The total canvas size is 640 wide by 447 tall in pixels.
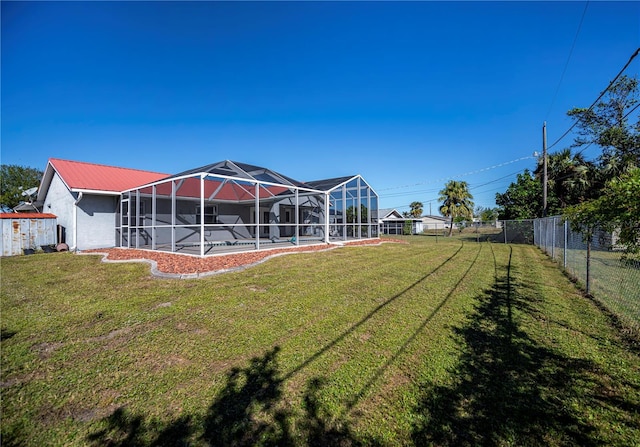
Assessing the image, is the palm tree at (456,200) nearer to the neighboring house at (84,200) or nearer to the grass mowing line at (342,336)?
the grass mowing line at (342,336)

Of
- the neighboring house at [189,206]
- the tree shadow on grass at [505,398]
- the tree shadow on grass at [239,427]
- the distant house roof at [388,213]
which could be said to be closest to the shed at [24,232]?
the neighboring house at [189,206]

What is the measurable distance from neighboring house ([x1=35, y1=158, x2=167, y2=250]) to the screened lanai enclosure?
26.3 inches

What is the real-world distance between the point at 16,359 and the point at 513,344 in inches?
236

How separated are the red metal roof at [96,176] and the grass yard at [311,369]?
1009 cm

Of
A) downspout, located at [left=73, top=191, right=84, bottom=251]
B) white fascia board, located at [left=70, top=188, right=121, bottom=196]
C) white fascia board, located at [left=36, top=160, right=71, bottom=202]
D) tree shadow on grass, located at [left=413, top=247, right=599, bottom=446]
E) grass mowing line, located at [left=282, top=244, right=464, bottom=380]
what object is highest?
white fascia board, located at [left=36, top=160, right=71, bottom=202]

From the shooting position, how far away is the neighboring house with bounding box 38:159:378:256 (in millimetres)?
12266

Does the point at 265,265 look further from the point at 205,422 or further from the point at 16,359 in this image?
the point at 205,422

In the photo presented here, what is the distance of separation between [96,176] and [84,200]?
243 cm

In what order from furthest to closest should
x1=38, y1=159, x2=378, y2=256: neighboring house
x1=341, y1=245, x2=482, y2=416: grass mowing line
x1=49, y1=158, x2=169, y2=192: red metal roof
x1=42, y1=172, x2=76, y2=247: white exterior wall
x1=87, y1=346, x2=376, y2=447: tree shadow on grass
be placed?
1. x1=49, y1=158, x2=169, y2=192: red metal roof
2. x1=42, y1=172, x2=76, y2=247: white exterior wall
3. x1=38, y1=159, x2=378, y2=256: neighboring house
4. x1=341, y1=245, x2=482, y2=416: grass mowing line
5. x1=87, y1=346, x2=376, y2=447: tree shadow on grass

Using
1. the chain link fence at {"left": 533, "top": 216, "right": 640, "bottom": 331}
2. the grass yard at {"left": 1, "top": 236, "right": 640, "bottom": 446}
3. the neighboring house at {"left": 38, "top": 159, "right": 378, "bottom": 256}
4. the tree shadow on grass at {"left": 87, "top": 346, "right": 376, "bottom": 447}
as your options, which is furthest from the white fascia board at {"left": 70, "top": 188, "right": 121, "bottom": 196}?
the chain link fence at {"left": 533, "top": 216, "right": 640, "bottom": 331}

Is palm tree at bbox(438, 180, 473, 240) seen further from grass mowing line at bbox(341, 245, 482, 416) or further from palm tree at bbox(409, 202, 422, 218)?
grass mowing line at bbox(341, 245, 482, 416)

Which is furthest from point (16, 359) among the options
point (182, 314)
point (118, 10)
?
point (118, 10)

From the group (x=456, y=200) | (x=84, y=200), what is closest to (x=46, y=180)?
(x=84, y=200)

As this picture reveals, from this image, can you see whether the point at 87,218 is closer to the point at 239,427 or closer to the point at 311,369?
the point at 311,369
